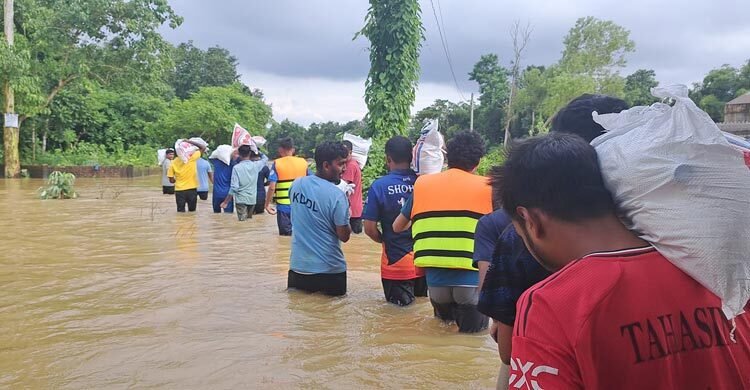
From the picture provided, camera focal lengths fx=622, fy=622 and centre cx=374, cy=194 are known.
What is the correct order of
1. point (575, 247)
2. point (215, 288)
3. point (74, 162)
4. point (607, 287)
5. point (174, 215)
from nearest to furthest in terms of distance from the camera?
1. point (607, 287)
2. point (575, 247)
3. point (215, 288)
4. point (174, 215)
5. point (74, 162)

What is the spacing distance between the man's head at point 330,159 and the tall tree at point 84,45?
60.4ft

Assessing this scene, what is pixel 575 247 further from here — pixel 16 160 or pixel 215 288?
pixel 16 160

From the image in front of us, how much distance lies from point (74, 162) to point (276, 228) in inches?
820

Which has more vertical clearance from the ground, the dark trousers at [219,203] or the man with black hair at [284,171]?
the man with black hair at [284,171]

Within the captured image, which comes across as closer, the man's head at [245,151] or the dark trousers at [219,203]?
the man's head at [245,151]

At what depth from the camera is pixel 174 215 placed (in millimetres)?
12867

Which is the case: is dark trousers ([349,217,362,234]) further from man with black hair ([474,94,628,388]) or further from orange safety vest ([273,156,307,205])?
man with black hair ([474,94,628,388])

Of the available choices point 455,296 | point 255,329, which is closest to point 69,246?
point 255,329

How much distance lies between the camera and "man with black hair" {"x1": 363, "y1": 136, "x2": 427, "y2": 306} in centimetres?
507

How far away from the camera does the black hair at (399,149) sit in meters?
5.12

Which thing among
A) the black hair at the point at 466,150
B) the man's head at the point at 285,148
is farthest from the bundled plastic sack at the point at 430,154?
the man's head at the point at 285,148

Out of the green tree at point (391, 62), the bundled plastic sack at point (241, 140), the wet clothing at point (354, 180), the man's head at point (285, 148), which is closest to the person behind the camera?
the wet clothing at point (354, 180)

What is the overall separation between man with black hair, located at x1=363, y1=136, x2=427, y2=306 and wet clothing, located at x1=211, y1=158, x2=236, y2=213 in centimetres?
699

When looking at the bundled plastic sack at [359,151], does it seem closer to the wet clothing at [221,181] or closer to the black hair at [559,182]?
the wet clothing at [221,181]
